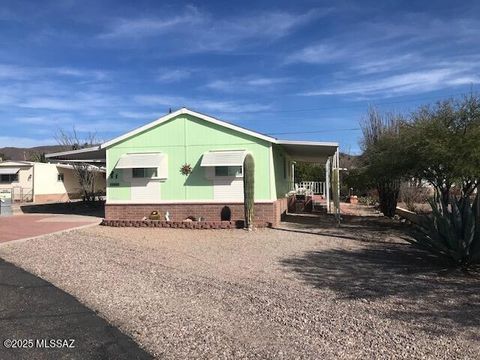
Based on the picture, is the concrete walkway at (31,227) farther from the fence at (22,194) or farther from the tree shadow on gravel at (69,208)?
the fence at (22,194)

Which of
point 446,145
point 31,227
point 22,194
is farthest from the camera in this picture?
point 22,194

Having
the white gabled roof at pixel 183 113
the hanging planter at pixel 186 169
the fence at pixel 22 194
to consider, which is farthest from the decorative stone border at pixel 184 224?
the fence at pixel 22 194

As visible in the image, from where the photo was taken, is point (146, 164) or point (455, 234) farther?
point (146, 164)

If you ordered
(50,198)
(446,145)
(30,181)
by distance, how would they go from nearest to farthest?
(446,145) → (30,181) → (50,198)

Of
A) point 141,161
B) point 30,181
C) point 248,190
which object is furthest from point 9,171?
point 248,190

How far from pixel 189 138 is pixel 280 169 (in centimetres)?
456

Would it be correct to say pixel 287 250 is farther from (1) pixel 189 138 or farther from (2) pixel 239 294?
(1) pixel 189 138

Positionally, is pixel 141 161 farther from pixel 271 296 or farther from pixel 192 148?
pixel 271 296

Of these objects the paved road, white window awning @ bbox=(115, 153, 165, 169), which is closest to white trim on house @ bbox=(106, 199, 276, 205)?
white window awning @ bbox=(115, 153, 165, 169)

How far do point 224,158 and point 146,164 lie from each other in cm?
277

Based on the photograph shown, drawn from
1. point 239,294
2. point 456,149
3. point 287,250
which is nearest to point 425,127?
point 456,149

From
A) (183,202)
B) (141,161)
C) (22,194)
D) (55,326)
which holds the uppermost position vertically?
(141,161)

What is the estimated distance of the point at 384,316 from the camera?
5.88 metres

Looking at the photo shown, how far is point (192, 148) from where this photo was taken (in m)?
17.8
